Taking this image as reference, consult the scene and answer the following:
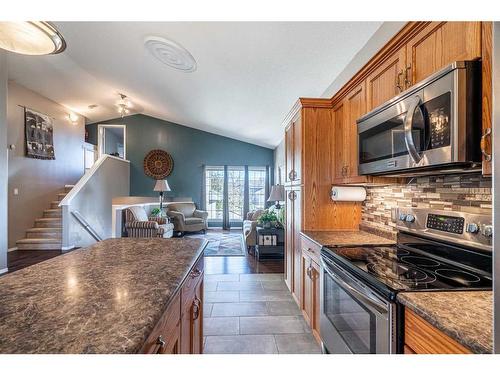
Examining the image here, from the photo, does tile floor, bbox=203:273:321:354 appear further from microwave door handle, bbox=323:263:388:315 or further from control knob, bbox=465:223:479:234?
control knob, bbox=465:223:479:234

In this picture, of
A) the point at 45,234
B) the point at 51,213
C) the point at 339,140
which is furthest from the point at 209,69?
the point at 51,213

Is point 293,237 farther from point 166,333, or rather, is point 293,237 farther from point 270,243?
point 166,333

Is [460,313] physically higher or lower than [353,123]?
lower

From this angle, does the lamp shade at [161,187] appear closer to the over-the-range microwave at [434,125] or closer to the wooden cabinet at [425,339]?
the over-the-range microwave at [434,125]

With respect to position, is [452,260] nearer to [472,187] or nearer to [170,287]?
[472,187]

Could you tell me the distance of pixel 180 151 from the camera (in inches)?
332

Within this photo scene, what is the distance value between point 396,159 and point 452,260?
0.60m

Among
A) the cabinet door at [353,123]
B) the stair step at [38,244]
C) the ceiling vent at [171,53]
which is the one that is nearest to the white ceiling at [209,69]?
the ceiling vent at [171,53]

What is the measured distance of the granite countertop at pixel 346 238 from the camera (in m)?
1.85

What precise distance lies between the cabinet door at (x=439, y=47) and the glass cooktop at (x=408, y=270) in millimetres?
914

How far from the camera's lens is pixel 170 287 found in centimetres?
96

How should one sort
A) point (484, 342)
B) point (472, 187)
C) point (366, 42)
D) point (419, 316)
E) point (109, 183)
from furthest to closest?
point (109, 183), point (366, 42), point (472, 187), point (419, 316), point (484, 342)

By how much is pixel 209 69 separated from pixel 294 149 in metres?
1.99
